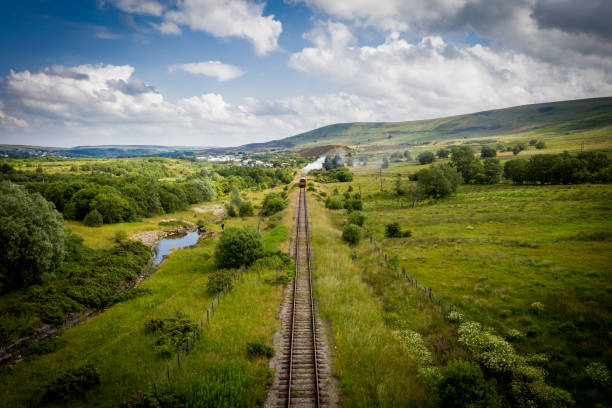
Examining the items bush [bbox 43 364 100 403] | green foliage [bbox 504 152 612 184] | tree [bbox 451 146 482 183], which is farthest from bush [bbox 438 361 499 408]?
tree [bbox 451 146 482 183]

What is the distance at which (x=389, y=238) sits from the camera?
46906 mm

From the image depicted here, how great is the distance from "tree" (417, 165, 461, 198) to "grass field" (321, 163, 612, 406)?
16.7 m

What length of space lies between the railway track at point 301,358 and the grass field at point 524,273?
6.65 meters

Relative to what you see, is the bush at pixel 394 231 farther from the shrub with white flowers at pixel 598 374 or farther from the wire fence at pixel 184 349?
the shrub with white flowers at pixel 598 374

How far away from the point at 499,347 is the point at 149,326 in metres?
25.3

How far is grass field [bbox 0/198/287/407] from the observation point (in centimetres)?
1455

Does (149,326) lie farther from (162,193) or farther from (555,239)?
(162,193)

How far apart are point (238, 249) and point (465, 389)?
26.2m

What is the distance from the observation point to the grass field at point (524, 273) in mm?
16438

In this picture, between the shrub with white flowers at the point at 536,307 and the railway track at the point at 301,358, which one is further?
the shrub with white flowers at the point at 536,307

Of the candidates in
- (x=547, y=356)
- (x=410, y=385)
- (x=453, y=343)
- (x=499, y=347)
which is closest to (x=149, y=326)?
(x=410, y=385)

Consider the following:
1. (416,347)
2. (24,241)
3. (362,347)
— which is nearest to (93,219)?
(24,241)

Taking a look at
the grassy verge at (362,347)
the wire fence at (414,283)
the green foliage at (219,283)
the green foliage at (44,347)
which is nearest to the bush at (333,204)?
the wire fence at (414,283)

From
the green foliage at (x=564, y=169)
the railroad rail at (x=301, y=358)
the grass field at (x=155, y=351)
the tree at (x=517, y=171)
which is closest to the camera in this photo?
the railroad rail at (x=301, y=358)
